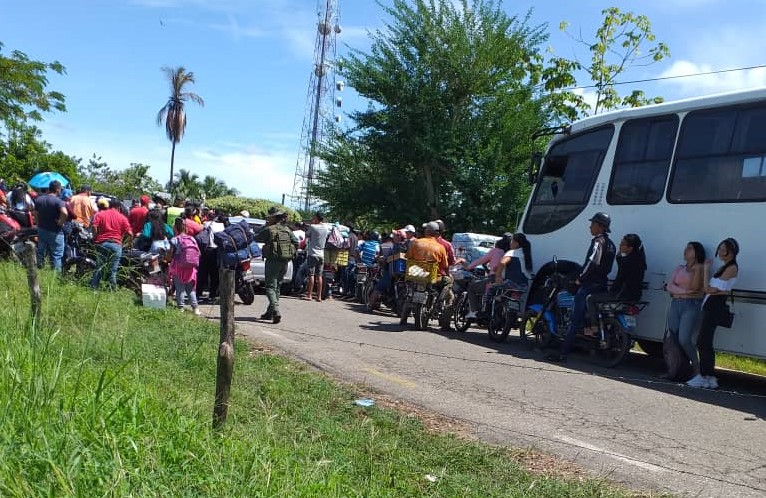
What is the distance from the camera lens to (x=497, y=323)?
39.2ft

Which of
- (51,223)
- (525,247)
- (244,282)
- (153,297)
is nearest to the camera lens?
(153,297)

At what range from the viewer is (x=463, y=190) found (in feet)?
81.8

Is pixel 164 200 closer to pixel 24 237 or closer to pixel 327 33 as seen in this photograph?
pixel 24 237

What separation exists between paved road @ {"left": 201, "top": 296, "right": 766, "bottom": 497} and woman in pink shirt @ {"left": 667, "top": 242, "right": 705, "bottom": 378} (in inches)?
21.3

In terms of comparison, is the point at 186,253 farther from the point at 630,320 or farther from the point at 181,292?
the point at 630,320

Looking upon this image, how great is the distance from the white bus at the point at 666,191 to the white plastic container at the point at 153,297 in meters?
5.73

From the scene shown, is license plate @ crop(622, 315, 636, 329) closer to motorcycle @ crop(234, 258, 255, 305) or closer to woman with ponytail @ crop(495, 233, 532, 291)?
woman with ponytail @ crop(495, 233, 532, 291)

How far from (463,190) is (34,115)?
13988mm

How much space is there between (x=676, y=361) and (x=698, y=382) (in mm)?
464

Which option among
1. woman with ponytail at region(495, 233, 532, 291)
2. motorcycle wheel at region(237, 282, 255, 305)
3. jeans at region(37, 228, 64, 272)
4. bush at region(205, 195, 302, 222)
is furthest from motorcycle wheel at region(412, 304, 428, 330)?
bush at region(205, 195, 302, 222)

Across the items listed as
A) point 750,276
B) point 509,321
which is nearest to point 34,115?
point 509,321

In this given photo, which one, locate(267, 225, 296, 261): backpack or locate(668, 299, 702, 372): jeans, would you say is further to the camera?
locate(267, 225, 296, 261): backpack

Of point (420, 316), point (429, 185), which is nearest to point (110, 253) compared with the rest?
point (420, 316)

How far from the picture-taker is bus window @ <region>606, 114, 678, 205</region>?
33.1 ft
